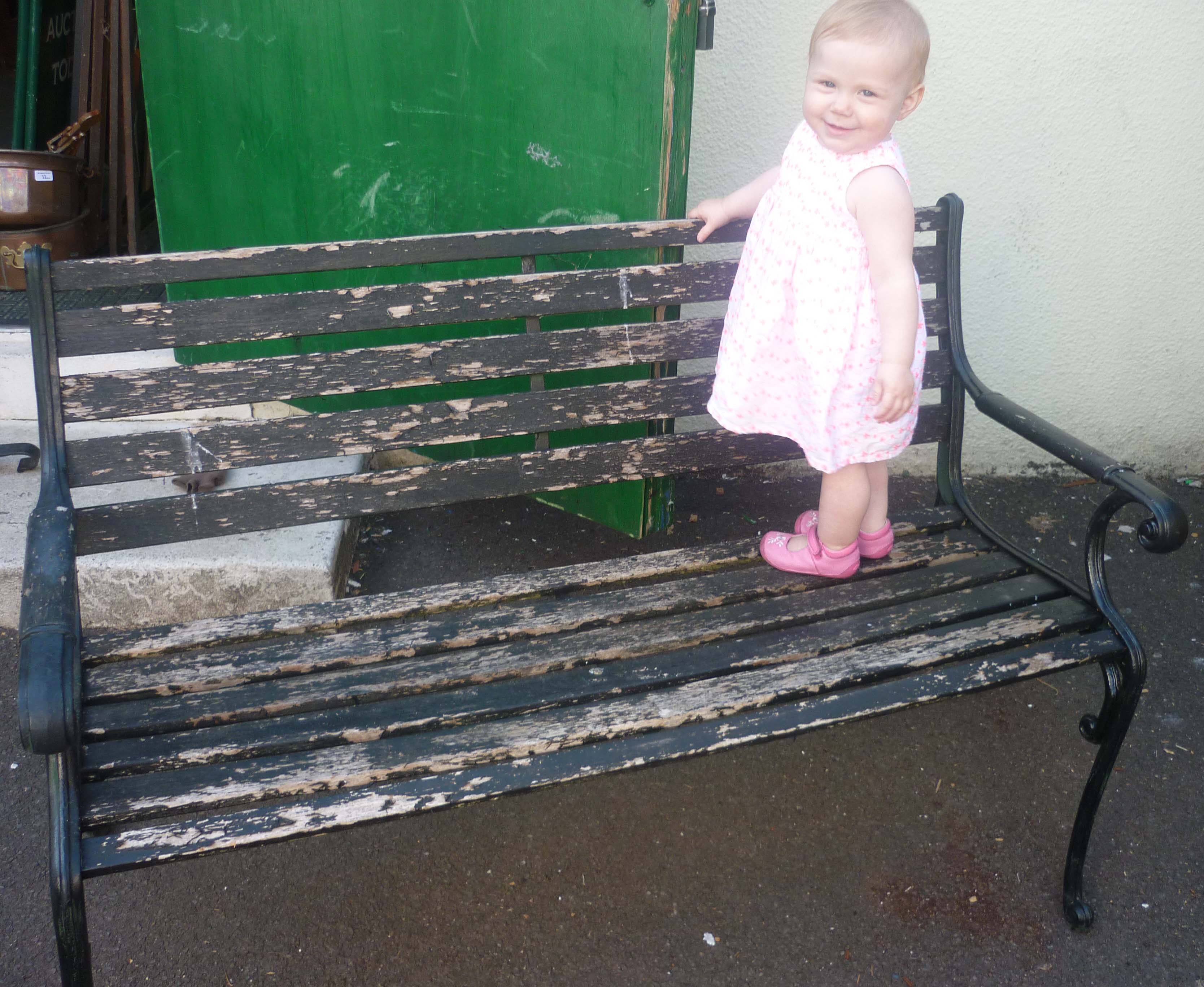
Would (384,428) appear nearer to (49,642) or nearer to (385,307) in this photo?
(385,307)

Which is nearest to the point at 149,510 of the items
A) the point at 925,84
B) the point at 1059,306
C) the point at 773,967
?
the point at 773,967

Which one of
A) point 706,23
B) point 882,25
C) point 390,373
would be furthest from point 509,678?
point 706,23

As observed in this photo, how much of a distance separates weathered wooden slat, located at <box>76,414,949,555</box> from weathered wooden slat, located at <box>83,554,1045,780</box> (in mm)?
373

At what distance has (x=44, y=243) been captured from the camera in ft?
12.6

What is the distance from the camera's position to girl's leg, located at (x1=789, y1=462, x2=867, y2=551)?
1988mm

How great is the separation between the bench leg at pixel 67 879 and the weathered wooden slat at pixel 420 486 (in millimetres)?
525

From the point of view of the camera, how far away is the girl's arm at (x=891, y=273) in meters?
1.74

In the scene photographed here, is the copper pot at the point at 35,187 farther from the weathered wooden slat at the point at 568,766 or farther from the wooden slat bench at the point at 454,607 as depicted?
the weathered wooden slat at the point at 568,766

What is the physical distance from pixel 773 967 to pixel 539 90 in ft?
6.56

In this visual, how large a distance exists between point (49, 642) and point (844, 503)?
54.4 inches

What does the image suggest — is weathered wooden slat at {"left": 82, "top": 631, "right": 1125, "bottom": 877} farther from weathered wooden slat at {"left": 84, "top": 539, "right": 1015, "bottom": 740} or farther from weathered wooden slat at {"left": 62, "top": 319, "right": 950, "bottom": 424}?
weathered wooden slat at {"left": 62, "top": 319, "right": 950, "bottom": 424}

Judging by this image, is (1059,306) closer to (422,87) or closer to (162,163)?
(422,87)

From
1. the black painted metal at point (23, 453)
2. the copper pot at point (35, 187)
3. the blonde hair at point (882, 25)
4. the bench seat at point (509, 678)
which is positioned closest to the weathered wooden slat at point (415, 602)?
the bench seat at point (509, 678)

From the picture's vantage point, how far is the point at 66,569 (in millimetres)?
1547
